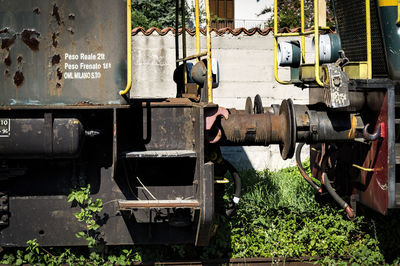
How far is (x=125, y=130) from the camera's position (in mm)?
4688

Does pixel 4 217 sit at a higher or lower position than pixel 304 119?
lower

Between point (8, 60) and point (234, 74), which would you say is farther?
point (234, 74)

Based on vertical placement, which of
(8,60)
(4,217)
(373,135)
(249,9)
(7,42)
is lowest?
(4,217)

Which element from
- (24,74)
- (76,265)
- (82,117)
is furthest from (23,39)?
(76,265)

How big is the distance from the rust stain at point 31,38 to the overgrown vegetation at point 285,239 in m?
2.32

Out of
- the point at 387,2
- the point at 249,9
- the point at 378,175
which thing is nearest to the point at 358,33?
the point at 387,2

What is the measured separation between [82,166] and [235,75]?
5.42 meters

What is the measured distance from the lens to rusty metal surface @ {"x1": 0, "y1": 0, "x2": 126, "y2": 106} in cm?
423

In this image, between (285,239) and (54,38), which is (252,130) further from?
(54,38)

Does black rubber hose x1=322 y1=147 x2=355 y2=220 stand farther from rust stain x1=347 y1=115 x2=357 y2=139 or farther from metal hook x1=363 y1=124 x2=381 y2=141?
metal hook x1=363 y1=124 x2=381 y2=141

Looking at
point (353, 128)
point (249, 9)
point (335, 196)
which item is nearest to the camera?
point (353, 128)

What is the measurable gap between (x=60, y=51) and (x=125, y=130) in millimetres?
970

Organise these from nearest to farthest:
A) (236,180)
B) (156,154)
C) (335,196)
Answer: (156,154) < (236,180) < (335,196)

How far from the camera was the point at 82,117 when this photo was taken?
4.37 meters
